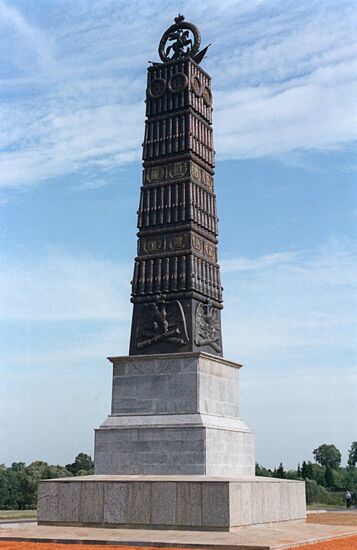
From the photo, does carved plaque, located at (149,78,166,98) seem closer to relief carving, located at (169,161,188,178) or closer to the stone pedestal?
relief carving, located at (169,161,188,178)

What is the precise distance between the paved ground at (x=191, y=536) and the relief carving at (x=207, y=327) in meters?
6.09

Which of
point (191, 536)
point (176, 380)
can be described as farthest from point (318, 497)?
point (191, 536)

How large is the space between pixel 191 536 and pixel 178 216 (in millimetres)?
11126

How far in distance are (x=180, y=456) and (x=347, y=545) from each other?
6015 millimetres

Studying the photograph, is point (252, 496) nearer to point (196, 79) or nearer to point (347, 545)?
point (347, 545)

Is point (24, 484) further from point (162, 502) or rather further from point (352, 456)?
point (352, 456)

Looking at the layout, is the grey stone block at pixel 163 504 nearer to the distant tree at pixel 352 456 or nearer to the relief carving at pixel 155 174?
the relief carving at pixel 155 174

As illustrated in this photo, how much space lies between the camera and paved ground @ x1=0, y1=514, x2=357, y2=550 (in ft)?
52.3

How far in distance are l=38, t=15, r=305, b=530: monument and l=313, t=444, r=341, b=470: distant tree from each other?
85172mm

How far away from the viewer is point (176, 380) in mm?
22656

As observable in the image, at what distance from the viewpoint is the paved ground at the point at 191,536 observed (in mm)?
15945

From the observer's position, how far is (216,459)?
21750 millimetres

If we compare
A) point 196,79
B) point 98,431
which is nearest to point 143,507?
point 98,431

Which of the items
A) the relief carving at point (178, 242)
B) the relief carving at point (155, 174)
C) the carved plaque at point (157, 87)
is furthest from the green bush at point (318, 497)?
the carved plaque at point (157, 87)
